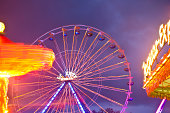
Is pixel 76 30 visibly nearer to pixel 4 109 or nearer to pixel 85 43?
pixel 85 43

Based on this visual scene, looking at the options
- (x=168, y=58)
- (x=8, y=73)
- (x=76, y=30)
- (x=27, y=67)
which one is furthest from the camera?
(x=76, y=30)

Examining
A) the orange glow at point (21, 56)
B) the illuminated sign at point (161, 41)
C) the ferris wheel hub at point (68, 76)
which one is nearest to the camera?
the orange glow at point (21, 56)

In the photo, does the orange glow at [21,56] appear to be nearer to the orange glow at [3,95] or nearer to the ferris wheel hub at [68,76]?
the orange glow at [3,95]

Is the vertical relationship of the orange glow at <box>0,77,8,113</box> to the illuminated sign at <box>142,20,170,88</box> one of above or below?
below

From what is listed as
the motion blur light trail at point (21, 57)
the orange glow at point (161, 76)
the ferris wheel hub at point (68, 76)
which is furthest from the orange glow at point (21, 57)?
the ferris wheel hub at point (68, 76)

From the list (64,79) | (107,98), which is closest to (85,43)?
(64,79)

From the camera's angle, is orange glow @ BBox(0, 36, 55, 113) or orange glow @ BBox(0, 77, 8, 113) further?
orange glow @ BBox(0, 77, 8, 113)

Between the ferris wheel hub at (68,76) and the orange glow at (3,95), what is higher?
the ferris wheel hub at (68,76)

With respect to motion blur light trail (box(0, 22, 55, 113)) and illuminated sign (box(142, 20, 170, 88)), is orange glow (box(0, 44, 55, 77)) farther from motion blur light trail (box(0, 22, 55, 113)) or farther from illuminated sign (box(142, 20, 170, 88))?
illuminated sign (box(142, 20, 170, 88))

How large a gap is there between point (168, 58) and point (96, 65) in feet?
27.4

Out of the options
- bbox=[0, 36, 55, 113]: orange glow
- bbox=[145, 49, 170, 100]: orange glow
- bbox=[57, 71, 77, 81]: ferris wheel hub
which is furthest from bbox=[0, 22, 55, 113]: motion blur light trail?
bbox=[57, 71, 77, 81]: ferris wheel hub

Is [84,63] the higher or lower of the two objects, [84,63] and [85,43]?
the lower

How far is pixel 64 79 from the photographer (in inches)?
647

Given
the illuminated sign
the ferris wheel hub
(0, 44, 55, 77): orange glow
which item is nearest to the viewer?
(0, 44, 55, 77): orange glow
